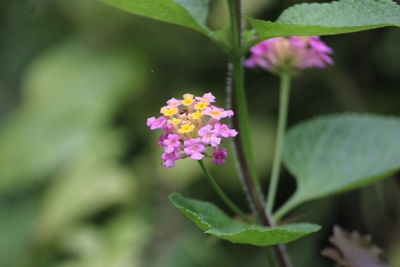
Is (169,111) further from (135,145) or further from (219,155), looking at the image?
(135,145)

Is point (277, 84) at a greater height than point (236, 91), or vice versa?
point (236, 91)

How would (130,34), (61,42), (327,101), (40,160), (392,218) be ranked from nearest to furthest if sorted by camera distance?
(392,218) → (327,101) → (40,160) → (130,34) → (61,42)

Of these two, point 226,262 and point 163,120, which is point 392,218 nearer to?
point 226,262

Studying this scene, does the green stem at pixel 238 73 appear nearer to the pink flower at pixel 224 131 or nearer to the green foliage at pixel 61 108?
the pink flower at pixel 224 131

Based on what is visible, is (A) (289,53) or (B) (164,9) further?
(A) (289,53)

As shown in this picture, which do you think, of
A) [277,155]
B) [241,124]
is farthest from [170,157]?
[277,155]

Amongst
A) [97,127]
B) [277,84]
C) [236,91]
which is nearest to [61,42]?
[97,127]

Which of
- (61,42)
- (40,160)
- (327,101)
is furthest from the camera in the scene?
(61,42)

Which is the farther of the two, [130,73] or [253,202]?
[130,73]
